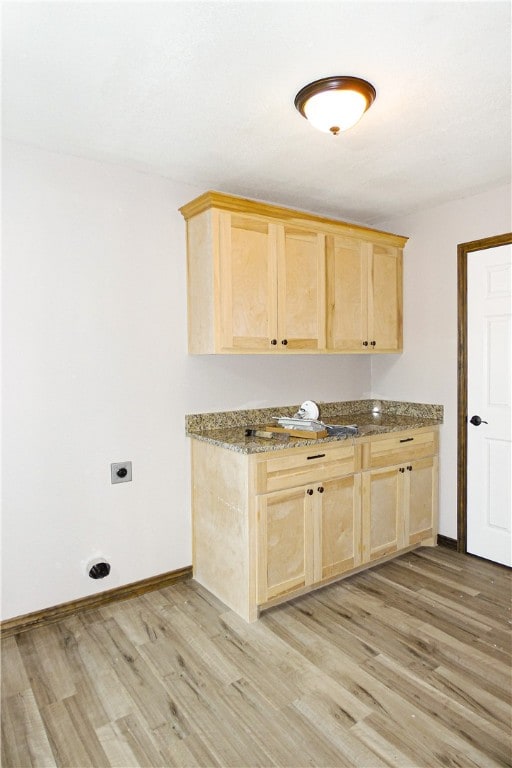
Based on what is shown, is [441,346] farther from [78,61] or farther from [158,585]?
[78,61]

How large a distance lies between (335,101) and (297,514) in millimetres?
2003

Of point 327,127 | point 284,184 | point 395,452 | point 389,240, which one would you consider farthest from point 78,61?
point 395,452

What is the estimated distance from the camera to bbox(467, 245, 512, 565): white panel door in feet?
10.3

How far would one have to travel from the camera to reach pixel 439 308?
3.54 meters

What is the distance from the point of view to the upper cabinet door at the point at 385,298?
351 centimetres

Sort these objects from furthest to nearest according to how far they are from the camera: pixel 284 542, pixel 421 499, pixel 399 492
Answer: pixel 421 499, pixel 399 492, pixel 284 542

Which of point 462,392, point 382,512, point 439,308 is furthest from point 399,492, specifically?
point 439,308

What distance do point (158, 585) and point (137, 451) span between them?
82 centimetres

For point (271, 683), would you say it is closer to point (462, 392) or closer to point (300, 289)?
point (300, 289)

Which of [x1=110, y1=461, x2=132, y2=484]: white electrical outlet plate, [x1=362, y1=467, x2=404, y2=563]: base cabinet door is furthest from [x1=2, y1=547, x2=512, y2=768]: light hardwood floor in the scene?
[x1=110, y1=461, x2=132, y2=484]: white electrical outlet plate

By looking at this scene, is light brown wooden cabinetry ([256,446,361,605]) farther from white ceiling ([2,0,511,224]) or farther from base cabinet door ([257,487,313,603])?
white ceiling ([2,0,511,224])

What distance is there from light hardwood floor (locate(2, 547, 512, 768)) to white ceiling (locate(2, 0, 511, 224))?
2.47 meters

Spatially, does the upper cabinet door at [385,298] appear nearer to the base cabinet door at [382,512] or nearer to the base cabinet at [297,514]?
the base cabinet at [297,514]

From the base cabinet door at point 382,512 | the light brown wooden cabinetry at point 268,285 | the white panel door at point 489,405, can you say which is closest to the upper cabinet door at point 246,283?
the light brown wooden cabinetry at point 268,285
